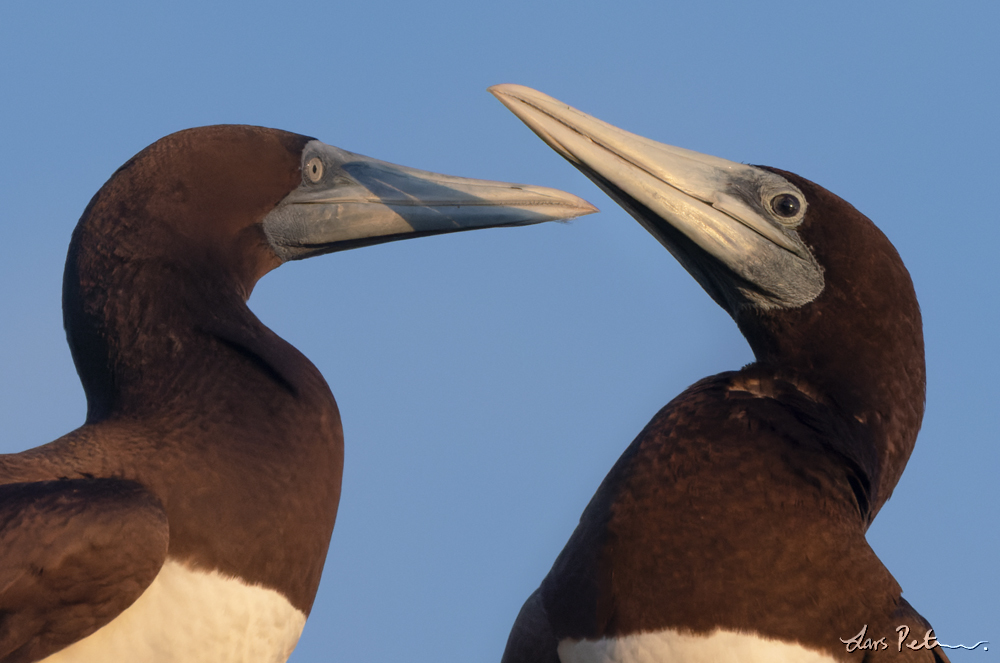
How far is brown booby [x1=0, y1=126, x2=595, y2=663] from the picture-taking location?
142 inches

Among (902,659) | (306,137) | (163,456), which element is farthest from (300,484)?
(902,659)

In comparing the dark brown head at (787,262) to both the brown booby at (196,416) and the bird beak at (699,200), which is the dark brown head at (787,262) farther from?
the brown booby at (196,416)

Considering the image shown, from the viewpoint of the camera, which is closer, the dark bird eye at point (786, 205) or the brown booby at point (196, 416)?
the brown booby at point (196, 416)

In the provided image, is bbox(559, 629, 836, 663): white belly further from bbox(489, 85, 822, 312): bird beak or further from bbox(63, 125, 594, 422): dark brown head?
bbox(63, 125, 594, 422): dark brown head

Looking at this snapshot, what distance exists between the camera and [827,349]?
4.33 metres

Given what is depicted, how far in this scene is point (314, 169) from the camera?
201 inches

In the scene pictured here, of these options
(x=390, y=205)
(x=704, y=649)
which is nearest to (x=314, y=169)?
(x=390, y=205)

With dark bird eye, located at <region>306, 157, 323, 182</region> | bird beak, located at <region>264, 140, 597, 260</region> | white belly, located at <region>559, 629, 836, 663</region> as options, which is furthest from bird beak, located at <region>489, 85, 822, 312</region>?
white belly, located at <region>559, 629, 836, 663</region>

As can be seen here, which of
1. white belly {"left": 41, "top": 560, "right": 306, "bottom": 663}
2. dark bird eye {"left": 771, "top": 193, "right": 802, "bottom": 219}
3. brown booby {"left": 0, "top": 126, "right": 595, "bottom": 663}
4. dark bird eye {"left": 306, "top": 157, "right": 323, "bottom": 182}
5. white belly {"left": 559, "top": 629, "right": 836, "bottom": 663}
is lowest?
white belly {"left": 41, "top": 560, "right": 306, "bottom": 663}

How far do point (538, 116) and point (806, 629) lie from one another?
2.34 metres

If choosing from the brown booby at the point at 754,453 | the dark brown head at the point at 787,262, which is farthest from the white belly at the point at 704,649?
the dark brown head at the point at 787,262

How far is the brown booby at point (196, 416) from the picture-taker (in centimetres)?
360

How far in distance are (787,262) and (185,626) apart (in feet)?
8.58

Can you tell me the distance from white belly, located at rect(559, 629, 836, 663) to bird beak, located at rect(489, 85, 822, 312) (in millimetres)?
1408
